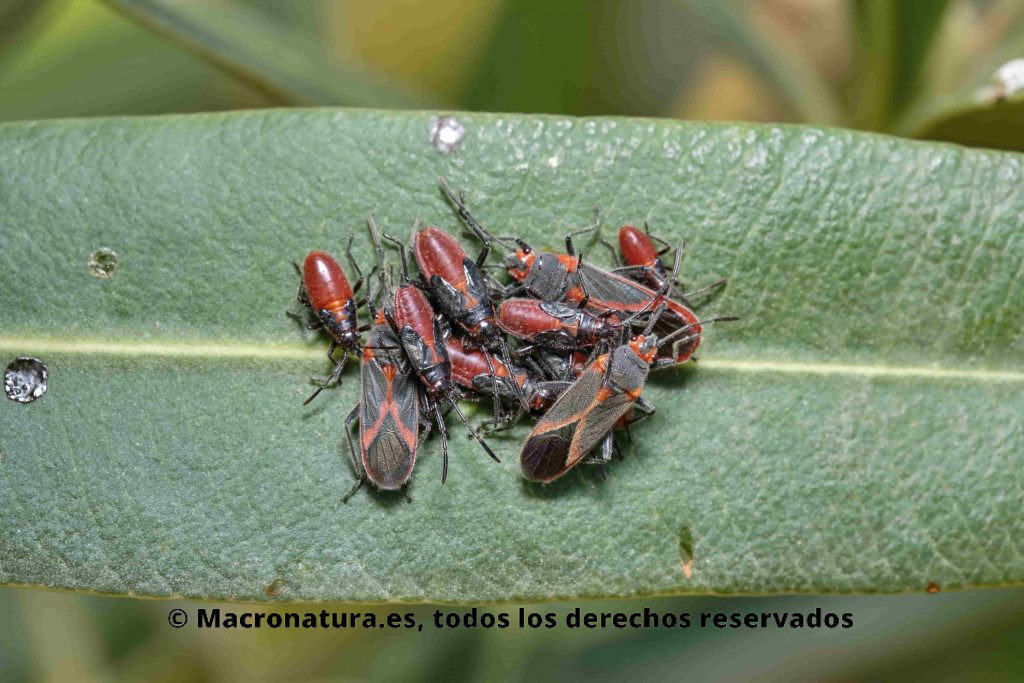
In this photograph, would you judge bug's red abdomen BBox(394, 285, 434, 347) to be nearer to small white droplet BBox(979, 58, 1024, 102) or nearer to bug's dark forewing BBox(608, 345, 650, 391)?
bug's dark forewing BBox(608, 345, 650, 391)

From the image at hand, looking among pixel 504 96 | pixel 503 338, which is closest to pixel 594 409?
pixel 503 338

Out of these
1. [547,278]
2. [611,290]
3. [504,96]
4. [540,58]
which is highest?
[540,58]

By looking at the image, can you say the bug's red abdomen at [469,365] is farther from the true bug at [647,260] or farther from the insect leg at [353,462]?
the true bug at [647,260]

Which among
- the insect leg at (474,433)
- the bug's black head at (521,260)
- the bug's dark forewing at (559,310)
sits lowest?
the insect leg at (474,433)

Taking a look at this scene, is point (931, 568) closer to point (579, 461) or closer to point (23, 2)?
point (579, 461)

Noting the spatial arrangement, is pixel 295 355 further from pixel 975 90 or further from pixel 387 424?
pixel 975 90

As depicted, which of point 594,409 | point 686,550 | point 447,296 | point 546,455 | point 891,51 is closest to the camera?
point 686,550

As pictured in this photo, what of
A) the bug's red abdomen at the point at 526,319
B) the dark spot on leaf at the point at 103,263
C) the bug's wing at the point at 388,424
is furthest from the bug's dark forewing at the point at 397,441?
the dark spot on leaf at the point at 103,263
